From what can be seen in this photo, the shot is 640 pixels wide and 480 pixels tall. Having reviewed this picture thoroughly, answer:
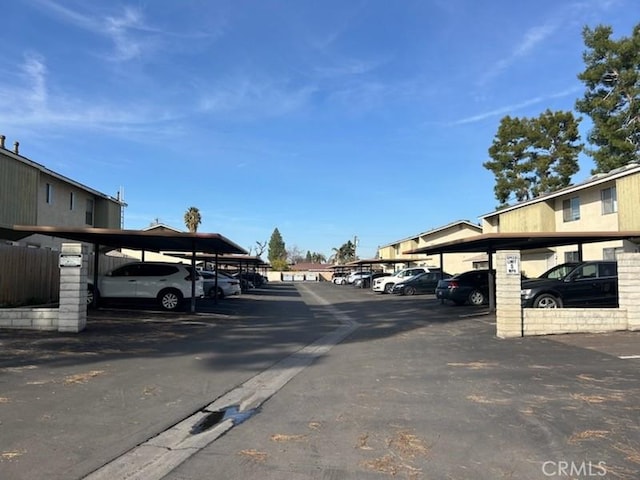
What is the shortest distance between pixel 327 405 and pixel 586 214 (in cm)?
2734

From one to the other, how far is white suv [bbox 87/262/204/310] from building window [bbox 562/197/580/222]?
2197 cm

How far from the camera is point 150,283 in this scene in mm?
20141

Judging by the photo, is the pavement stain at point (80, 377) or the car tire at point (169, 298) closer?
the pavement stain at point (80, 377)

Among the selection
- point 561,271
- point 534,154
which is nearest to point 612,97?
point 534,154

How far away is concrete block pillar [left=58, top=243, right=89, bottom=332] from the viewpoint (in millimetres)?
13031

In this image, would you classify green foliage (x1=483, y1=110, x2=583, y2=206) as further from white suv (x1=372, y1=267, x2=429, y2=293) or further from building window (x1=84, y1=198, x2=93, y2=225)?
building window (x1=84, y1=198, x2=93, y2=225)

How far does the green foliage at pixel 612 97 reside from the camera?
130 ft

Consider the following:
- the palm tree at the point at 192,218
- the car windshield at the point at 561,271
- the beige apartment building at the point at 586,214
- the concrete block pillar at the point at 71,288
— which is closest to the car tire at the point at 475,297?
the car windshield at the point at 561,271

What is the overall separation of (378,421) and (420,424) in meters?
0.46

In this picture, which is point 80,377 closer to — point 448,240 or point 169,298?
point 169,298

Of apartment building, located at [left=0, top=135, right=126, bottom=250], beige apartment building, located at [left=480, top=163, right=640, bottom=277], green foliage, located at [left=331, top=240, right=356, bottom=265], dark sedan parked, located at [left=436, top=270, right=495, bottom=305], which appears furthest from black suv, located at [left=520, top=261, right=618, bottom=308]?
green foliage, located at [left=331, top=240, right=356, bottom=265]

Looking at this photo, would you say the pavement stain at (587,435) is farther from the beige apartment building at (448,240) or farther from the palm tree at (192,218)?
the palm tree at (192,218)

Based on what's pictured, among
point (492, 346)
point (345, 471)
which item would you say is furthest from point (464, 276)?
point (345, 471)

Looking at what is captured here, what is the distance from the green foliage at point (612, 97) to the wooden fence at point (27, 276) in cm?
3594
